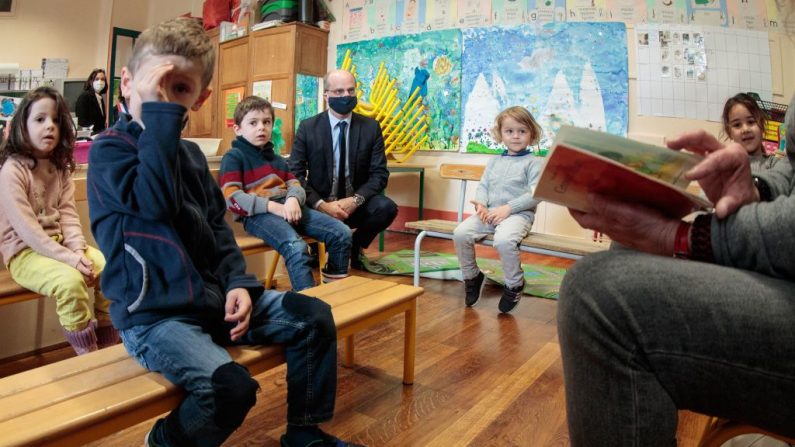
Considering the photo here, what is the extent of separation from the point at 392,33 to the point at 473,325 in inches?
132

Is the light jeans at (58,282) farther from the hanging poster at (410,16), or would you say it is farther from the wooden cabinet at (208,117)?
the wooden cabinet at (208,117)

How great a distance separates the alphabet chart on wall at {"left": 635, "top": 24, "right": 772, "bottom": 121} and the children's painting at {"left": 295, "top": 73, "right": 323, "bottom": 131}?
294cm

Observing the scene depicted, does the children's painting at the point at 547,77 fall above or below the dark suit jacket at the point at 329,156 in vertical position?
above

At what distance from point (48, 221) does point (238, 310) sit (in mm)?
1031

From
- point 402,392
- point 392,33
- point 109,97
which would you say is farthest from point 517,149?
point 109,97

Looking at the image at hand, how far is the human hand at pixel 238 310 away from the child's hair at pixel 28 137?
107 centimetres

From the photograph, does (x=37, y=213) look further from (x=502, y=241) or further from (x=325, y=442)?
(x=502, y=241)

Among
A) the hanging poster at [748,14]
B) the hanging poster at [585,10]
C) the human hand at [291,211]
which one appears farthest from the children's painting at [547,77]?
the human hand at [291,211]

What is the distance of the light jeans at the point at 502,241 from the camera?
8.24ft

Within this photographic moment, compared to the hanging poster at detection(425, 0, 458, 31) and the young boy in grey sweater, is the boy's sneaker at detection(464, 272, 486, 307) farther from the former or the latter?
the hanging poster at detection(425, 0, 458, 31)

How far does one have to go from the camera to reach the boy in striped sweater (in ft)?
7.38

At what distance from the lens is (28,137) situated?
174cm

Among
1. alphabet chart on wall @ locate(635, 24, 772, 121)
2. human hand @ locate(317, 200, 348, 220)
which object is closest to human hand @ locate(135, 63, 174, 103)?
human hand @ locate(317, 200, 348, 220)

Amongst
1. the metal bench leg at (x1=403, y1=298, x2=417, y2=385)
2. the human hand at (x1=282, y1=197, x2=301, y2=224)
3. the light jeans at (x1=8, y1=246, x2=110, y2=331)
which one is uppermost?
the human hand at (x1=282, y1=197, x2=301, y2=224)
